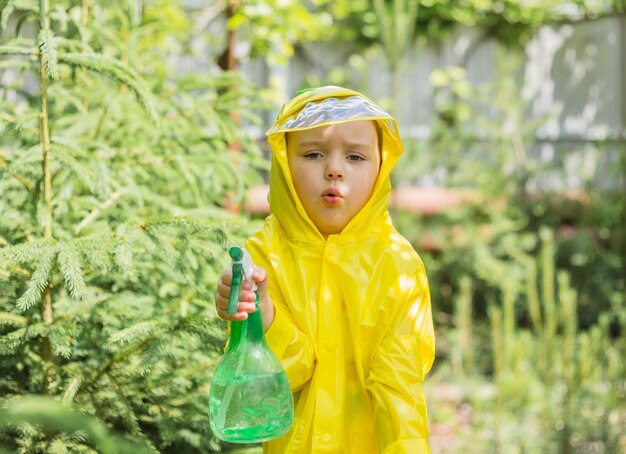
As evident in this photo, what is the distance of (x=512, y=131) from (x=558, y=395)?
131 inches

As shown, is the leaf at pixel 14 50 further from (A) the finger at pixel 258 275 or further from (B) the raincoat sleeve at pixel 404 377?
(B) the raincoat sleeve at pixel 404 377

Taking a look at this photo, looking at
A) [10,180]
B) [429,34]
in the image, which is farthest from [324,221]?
[429,34]

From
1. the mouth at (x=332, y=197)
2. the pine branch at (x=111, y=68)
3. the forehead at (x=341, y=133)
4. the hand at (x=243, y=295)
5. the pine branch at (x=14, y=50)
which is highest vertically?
the pine branch at (x=14, y=50)

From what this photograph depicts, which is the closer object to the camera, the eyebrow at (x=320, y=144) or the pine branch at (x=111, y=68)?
the eyebrow at (x=320, y=144)

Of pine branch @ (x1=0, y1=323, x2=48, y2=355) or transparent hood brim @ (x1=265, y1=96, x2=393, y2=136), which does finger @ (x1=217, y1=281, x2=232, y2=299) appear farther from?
pine branch @ (x1=0, y1=323, x2=48, y2=355)

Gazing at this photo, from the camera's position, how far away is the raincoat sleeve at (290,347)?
180 cm

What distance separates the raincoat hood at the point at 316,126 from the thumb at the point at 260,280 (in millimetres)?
244

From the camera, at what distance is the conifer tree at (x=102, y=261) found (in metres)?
2.17

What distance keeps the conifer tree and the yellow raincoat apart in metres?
0.41

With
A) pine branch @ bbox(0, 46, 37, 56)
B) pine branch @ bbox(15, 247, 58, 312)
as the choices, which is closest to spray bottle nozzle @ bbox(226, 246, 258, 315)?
pine branch @ bbox(15, 247, 58, 312)

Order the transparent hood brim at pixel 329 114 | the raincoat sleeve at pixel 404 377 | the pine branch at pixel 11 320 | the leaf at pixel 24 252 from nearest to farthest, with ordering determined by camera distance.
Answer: the raincoat sleeve at pixel 404 377, the transparent hood brim at pixel 329 114, the leaf at pixel 24 252, the pine branch at pixel 11 320

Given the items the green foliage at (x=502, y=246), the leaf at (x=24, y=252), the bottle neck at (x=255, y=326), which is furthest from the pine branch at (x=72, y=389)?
the green foliage at (x=502, y=246)

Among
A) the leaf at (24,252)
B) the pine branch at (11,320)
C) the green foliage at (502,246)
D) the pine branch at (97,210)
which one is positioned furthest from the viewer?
the green foliage at (502,246)

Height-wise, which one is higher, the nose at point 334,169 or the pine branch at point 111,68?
the pine branch at point 111,68
